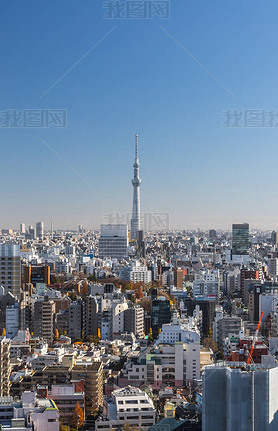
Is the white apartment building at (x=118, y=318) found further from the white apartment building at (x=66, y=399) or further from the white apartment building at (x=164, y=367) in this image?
the white apartment building at (x=66, y=399)

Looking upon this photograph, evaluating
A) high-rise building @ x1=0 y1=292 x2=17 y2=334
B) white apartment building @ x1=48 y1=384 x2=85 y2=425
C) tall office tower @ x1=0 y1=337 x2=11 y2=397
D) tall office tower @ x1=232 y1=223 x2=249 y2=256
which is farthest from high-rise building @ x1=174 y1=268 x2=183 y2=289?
white apartment building @ x1=48 y1=384 x2=85 y2=425

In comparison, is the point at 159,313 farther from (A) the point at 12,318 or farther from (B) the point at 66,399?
(B) the point at 66,399

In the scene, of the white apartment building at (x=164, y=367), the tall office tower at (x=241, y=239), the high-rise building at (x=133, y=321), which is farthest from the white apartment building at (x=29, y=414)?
Answer: the tall office tower at (x=241, y=239)

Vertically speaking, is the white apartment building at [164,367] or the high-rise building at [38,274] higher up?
the high-rise building at [38,274]

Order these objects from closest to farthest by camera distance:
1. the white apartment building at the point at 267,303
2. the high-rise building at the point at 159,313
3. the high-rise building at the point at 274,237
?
the high-rise building at the point at 159,313
the white apartment building at the point at 267,303
the high-rise building at the point at 274,237

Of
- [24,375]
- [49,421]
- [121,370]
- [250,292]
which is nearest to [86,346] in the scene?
[121,370]

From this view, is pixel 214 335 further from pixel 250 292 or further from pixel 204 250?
pixel 204 250

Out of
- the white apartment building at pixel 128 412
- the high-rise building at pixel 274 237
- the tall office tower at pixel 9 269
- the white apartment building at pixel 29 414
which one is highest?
the high-rise building at pixel 274 237
